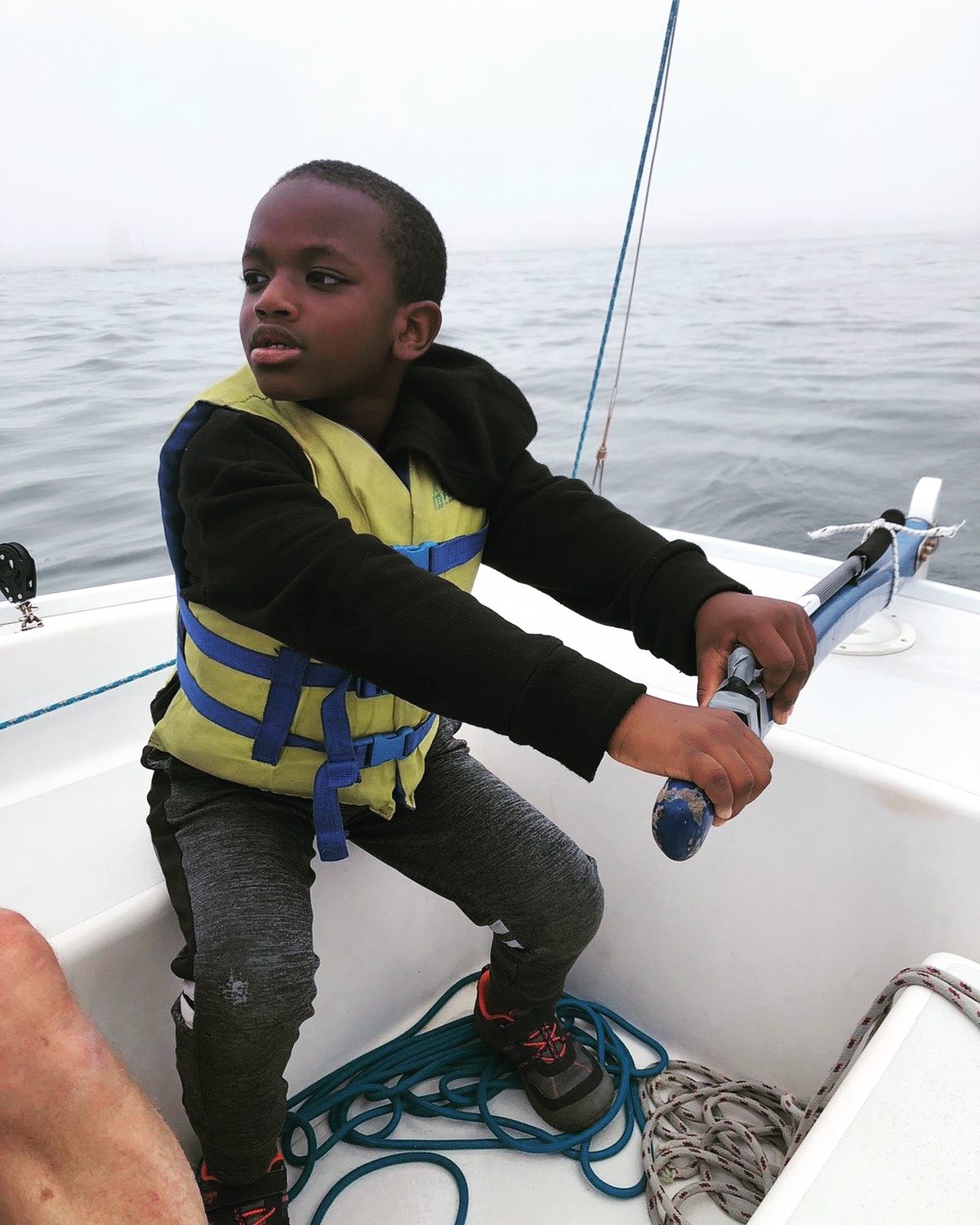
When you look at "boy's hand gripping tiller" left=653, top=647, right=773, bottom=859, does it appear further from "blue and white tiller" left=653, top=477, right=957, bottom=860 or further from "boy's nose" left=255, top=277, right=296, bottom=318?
"boy's nose" left=255, top=277, right=296, bottom=318

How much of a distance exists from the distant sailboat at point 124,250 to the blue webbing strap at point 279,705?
2.48m

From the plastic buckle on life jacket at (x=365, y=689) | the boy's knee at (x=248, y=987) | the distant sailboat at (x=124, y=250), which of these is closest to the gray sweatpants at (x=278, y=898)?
the boy's knee at (x=248, y=987)

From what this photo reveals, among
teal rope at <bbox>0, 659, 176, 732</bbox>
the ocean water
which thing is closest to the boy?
teal rope at <bbox>0, 659, 176, 732</bbox>

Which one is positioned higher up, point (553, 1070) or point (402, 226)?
point (402, 226)

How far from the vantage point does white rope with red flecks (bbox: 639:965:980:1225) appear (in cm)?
97

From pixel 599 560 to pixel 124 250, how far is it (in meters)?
2.55

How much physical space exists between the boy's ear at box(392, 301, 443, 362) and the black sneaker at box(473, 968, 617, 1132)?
0.69 meters

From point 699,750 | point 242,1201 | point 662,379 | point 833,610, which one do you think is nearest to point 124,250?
point 662,379

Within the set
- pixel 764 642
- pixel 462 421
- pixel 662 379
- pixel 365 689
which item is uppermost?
pixel 462 421

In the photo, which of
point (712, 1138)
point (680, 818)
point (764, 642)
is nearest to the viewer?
point (680, 818)

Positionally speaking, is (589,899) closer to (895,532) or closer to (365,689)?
(365,689)

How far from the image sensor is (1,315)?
219cm

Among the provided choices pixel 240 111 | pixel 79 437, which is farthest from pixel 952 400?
pixel 79 437

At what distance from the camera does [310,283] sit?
78 cm
